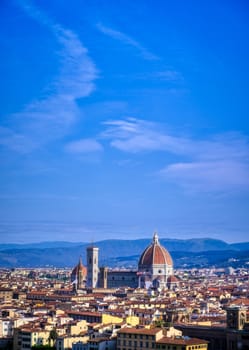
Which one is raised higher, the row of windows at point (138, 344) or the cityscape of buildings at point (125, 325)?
the cityscape of buildings at point (125, 325)

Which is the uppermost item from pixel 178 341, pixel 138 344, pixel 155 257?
pixel 155 257

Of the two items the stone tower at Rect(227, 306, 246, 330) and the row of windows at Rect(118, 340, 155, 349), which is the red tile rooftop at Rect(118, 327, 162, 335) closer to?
the row of windows at Rect(118, 340, 155, 349)

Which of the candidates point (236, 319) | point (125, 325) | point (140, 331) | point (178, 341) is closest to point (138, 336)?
point (140, 331)

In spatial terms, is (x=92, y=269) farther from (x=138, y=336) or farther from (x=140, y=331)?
(x=138, y=336)

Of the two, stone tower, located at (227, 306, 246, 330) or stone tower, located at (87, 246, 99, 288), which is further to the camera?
stone tower, located at (87, 246, 99, 288)

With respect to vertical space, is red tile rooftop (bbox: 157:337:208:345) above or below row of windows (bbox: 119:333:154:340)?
below

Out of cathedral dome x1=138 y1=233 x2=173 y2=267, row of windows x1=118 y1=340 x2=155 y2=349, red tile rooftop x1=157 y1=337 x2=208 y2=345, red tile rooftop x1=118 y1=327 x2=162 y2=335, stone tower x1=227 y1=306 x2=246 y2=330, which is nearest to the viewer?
red tile rooftop x1=157 y1=337 x2=208 y2=345

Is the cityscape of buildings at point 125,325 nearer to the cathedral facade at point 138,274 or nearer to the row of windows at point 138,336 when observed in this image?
the row of windows at point 138,336

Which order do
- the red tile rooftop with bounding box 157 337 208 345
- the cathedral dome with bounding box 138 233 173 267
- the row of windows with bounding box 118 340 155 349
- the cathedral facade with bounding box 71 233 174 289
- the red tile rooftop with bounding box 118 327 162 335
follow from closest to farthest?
the red tile rooftop with bounding box 157 337 208 345, the row of windows with bounding box 118 340 155 349, the red tile rooftop with bounding box 118 327 162 335, the cathedral facade with bounding box 71 233 174 289, the cathedral dome with bounding box 138 233 173 267

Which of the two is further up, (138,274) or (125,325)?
(138,274)

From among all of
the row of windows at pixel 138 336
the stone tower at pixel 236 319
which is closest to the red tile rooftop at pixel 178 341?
the row of windows at pixel 138 336

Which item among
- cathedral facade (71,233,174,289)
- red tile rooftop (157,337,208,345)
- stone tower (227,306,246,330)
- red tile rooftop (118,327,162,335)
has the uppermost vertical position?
cathedral facade (71,233,174,289)

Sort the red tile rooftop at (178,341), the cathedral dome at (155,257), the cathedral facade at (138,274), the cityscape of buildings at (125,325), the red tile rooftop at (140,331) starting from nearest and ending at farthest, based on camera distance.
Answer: the red tile rooftop at (178,341), the red tile rooftop at (140,331), the cityscape of buildings at (125,325), the cathedral facade at (138,274), the cathedral dome at (155,257)

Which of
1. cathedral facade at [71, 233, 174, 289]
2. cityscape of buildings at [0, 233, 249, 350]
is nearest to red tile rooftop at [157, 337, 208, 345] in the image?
cityscape of buildings at [0, 233, 249, 350]
